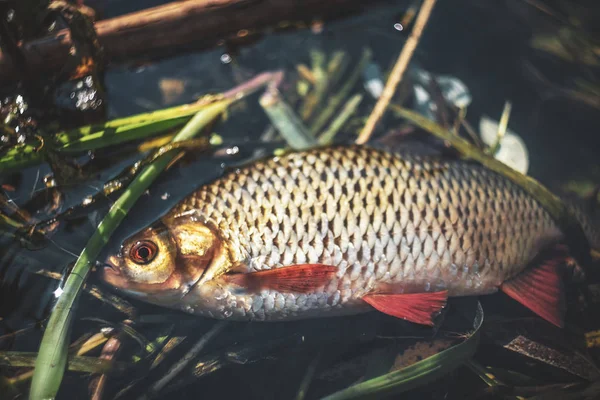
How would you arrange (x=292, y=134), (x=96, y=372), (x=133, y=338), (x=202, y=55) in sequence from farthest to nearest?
(x=202, y=55)
(x=292, y=134)
(x=133, y=338)
(x=96, y=372)

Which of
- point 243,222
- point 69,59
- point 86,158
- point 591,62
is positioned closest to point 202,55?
point 69,59

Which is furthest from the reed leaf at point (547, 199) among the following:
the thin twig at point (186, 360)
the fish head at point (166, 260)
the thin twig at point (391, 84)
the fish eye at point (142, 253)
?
the fish eye at point (142, 253)

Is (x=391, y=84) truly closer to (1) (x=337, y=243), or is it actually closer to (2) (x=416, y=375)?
(1) (x=337, y=243)

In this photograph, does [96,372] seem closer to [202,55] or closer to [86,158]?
[86,158]

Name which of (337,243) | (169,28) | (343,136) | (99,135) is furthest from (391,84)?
(99,135)

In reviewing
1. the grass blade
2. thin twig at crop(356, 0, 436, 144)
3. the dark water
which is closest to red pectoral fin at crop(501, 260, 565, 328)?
the dark water

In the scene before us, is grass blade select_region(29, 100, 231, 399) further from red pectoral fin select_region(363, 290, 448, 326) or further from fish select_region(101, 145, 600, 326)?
red pectoral fin select_region(363, 290, 448, 326)
